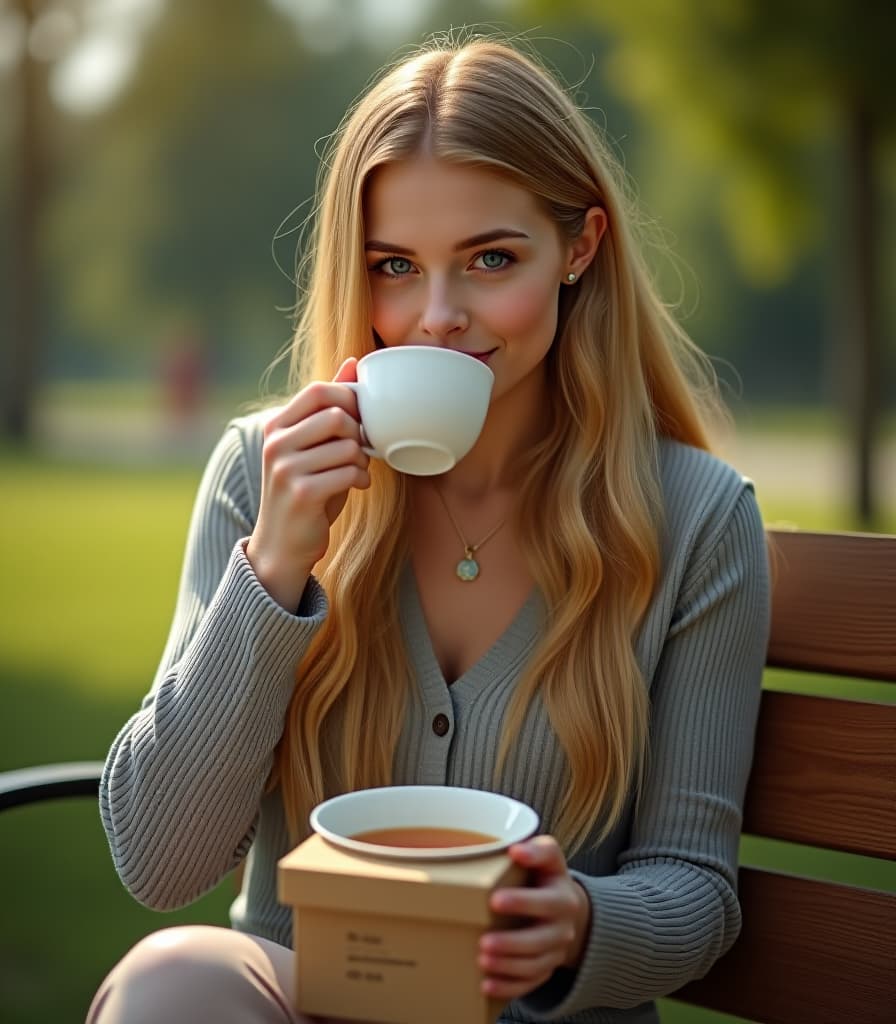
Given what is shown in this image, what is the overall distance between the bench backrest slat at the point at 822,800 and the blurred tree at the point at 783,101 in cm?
866

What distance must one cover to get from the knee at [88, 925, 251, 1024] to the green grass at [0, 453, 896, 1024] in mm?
1794

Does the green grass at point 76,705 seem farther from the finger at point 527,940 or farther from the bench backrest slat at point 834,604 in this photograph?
the finger at point 527,940

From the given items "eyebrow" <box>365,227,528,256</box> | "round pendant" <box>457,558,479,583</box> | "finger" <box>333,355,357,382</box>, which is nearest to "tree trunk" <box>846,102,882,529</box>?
"round pendant" <box>457,558,479,583</box>

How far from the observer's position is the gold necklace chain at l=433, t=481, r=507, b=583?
94.8 inches

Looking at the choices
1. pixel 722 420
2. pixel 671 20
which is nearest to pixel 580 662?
pixel 722 420

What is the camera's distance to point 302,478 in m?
1.99

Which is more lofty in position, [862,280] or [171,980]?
[862,280]

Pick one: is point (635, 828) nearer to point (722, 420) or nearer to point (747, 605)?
point (747, 605)

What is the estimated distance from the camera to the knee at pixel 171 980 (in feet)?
5.54

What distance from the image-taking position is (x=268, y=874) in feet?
7.66

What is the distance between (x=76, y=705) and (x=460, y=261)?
4545mm

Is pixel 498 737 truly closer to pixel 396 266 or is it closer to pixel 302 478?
pixel 302 478

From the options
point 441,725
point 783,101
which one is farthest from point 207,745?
point 783,101

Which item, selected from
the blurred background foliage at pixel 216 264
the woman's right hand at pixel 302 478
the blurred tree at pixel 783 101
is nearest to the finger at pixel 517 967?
the woman's right hand at pixel 302 478
